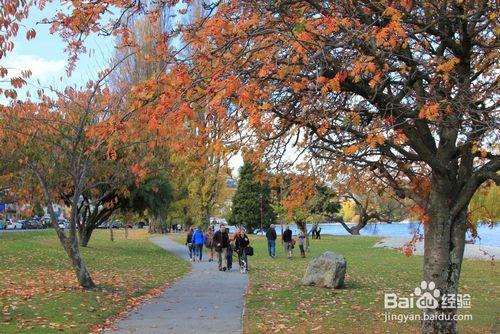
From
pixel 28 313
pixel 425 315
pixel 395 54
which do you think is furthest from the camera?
pixel 28 313

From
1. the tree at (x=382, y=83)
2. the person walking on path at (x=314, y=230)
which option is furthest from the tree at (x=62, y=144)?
the person walking on path at (x=314, y=230)

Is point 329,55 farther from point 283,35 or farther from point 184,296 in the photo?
point 184,296

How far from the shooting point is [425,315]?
26.0ft

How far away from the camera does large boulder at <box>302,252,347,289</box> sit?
14305 millimetres

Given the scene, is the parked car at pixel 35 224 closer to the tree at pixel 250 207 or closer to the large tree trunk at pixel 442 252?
the tree at pixel 250 207

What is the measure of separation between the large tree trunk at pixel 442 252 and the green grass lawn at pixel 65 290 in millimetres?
5439

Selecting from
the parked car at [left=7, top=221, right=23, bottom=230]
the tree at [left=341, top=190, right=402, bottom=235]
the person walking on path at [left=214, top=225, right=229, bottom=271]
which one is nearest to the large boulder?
the tree at [left=341, top=190, right=402, bottom=235]

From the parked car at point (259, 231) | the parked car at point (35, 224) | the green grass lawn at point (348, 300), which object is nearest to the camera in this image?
the green grass lawn at point (348, 300)

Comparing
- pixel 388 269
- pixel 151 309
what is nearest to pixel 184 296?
pixel 151 309

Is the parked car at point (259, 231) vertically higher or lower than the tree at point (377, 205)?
lower

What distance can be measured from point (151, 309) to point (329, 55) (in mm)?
6355

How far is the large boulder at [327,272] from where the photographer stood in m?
14.3

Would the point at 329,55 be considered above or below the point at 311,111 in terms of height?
above

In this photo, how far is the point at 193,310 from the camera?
413 inches
